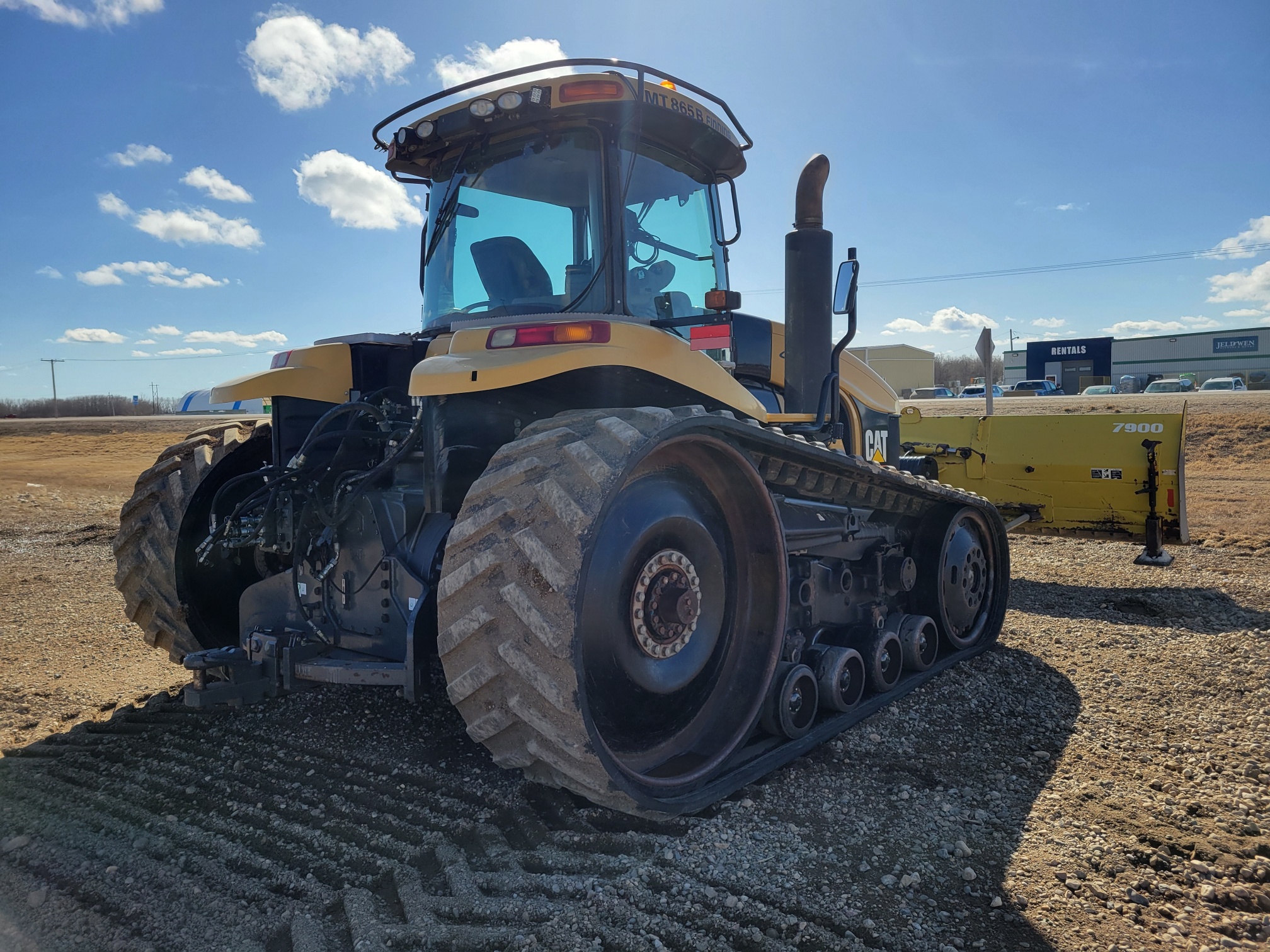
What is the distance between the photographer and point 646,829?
3.01m

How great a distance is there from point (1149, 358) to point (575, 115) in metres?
70.7

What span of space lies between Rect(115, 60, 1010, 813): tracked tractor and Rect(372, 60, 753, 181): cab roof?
1 cm

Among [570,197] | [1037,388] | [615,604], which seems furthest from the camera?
[1037,388]

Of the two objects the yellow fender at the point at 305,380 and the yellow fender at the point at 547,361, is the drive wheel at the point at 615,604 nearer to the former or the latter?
the yellow fender at the point at 547,361

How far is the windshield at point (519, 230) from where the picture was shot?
353 centimetres

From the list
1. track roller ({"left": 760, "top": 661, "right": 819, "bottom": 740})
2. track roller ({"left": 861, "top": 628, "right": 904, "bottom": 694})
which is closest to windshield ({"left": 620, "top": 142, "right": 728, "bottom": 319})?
track roller ({"left": 760, "top": 661, "right": 819, "bottom": 740})

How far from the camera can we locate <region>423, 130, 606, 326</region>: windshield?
3531mm

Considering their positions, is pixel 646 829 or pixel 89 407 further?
pixel 89 407

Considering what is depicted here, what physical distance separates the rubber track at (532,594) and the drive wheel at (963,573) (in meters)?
3.00

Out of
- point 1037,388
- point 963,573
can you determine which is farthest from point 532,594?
point 1037,388

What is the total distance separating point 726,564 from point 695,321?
1.04 m

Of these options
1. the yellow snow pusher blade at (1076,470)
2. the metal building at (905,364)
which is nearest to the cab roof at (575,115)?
the yellow snow pusher blade at (1076,470)

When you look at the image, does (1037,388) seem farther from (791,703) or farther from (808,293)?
(791,703)

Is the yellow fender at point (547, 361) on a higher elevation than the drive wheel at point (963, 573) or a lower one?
higher
